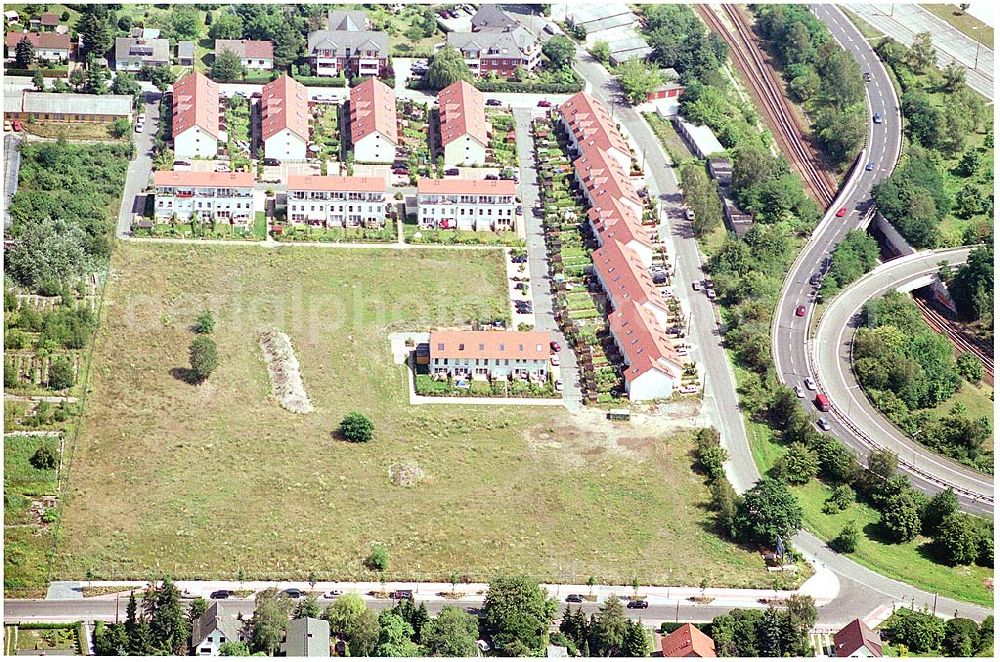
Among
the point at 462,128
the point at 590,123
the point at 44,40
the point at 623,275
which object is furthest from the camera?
the point at 44,40

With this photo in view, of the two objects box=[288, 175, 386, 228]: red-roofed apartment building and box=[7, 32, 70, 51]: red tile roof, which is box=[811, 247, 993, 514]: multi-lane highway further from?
box=[7, 32, 70, 51]: red tile roof

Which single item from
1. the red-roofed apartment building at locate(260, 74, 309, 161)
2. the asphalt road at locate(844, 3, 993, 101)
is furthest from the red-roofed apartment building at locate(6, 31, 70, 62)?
the asphalt road at locate(844, 3, 993, 101)

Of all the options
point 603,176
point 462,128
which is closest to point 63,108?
point 462,128

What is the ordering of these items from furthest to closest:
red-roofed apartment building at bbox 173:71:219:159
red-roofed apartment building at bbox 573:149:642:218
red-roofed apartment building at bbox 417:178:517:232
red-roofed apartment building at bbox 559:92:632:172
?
red-roofed apartment building at bbox 559:92:632:172, red-roofed apartment building at bbox 173:71:219:159, red-roofed apartment building at bbox 573:149:642:218, red-roofed apartment building at bbox 417:178:517:232

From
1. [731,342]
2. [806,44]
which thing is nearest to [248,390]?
[731,342]

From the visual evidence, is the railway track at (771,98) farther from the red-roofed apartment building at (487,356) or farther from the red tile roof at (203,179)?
the red tile roof at (203,179)

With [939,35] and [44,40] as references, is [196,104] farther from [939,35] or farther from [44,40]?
[939,35]

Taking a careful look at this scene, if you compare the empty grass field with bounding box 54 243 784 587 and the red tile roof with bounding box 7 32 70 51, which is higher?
the red tile roof with bounding box 7 32 70 51
